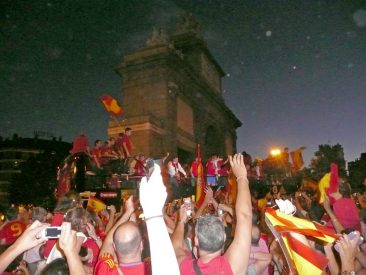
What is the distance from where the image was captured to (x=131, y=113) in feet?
77.0

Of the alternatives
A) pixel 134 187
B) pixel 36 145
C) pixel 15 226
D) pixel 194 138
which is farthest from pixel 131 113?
pixel 36 145

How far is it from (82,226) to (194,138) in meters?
23.3

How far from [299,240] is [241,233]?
2.21 feet

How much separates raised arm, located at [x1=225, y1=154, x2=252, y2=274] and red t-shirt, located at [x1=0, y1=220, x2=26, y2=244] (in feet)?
15.5

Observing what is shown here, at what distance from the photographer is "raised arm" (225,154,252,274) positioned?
2.72 meters

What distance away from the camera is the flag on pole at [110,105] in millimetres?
14320

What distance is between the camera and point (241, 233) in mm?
2812

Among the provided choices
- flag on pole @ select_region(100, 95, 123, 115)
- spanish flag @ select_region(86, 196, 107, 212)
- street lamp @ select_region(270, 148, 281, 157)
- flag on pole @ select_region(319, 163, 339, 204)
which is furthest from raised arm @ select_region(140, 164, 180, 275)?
street lamp @ select_region(270, 148, 281, 157)

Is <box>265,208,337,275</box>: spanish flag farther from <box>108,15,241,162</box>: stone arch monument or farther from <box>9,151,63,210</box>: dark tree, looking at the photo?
<box>9,151,63,210</box>: dark tree

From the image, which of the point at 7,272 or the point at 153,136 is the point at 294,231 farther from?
the point at 153,136

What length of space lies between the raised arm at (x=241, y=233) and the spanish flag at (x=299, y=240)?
1.52 ft

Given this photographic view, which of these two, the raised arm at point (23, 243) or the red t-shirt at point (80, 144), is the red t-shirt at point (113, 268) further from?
the red t-shirt at point (80, 144)

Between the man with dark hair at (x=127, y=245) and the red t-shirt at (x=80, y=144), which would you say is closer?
the man with dark hair at (x=127, y=245)

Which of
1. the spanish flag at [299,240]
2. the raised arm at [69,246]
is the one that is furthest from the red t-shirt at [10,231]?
the spanish flag at [299,240]
